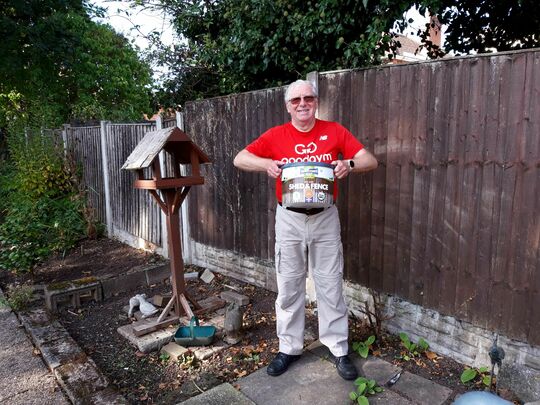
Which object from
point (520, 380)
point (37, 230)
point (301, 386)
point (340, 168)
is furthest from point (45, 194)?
point (520, 380)

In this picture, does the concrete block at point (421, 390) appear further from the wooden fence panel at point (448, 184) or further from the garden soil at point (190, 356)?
the wooden fence panel at point (448, 184)

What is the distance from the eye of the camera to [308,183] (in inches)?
100

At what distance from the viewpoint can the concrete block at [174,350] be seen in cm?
327

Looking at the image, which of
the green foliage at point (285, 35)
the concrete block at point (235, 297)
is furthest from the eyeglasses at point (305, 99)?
the green foliage at point (285, 35)

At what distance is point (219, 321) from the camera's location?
3852 millimetres

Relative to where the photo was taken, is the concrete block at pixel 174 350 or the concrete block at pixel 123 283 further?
the concrete block at pixel 123 283

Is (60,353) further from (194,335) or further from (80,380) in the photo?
(194,335)

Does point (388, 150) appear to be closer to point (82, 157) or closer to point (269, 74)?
point (269, 74)

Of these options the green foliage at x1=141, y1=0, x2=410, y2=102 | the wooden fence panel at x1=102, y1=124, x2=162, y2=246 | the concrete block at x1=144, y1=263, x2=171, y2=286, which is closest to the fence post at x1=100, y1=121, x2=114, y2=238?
the wooden fence panel at x1=102, y1=124, x2=162, y2=246

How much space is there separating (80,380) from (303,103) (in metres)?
2.51

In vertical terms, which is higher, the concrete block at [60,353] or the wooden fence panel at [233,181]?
the wooden fence panel at [233,181]

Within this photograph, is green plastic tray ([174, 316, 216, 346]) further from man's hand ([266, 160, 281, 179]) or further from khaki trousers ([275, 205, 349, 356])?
man's hand ([266, 160, 281, 179])

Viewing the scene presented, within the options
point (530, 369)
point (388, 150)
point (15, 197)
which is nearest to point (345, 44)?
point (388, 150)

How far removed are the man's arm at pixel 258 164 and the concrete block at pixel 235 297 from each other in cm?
185
